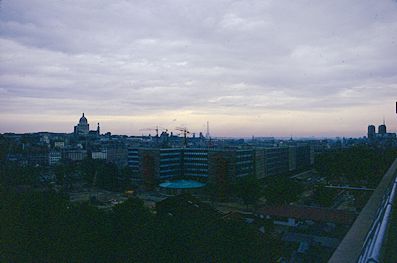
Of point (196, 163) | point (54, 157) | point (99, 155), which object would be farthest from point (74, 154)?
point (196, 163)

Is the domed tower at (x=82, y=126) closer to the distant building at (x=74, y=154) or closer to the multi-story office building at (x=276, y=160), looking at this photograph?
the distant building at (x=74, y=154)

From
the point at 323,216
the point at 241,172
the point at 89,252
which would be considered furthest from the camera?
the point at 241,172

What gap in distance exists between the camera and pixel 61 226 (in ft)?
29.9

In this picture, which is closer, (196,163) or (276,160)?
(196,163)

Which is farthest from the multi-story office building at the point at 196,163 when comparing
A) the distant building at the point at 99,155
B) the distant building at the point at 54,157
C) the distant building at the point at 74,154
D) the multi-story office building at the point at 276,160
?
the distant building at the point at 74,154

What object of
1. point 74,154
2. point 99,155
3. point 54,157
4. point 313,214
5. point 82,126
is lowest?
point 313,214

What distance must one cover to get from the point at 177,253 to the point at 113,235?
2973 mm

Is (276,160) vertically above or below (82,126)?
below

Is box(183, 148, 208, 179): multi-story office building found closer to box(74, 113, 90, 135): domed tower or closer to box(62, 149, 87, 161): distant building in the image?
box(62, 149, 87, 161): distant building

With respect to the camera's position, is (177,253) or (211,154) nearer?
(177,253)

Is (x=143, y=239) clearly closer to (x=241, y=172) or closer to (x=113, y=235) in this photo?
(x=113, y=235)

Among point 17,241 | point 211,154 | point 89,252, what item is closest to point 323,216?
point 89,252

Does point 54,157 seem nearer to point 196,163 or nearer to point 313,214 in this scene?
point 196,163

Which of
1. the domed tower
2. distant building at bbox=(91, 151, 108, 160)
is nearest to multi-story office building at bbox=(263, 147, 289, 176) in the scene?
distant building at bbox=(91, 151, 108, 160)
